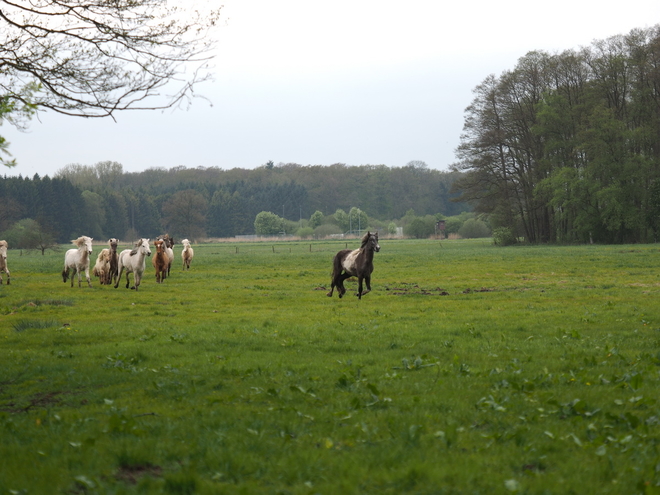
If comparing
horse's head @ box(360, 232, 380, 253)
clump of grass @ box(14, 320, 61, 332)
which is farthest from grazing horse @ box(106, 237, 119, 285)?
horse's head @ box(360, 232, 380, 253)

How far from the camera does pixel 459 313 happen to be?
53.0 feet

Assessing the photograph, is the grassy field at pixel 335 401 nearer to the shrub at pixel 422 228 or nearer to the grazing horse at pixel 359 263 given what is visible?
the grazing horse at pixel 359 263

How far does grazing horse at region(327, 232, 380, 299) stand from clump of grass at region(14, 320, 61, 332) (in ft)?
28.9

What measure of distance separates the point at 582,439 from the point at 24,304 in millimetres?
17888

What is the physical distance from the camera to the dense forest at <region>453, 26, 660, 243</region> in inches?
2313

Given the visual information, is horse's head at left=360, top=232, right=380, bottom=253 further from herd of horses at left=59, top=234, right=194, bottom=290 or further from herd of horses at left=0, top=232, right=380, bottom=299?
herd of horses at left=59, top=234, right=194, bottom=290

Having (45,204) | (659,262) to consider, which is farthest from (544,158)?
(45,204)

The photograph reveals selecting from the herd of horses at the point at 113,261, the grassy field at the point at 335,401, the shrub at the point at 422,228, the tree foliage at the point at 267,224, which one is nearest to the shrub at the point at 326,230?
the tree foliage at the point at 267,224

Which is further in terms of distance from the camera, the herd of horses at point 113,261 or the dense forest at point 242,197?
the dense forest at point 242,197

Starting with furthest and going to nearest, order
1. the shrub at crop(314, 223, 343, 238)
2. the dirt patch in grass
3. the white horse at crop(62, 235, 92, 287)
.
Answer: the shrub at crop(314, 223, 343, 238), the white horse at crop(62, 235, 92, 287), the dirt patch in grass

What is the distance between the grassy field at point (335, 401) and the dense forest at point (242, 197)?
422ft

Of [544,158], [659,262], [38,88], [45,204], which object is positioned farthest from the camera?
[45,204]

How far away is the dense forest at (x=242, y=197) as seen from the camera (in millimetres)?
145125

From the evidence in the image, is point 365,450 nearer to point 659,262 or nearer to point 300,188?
point 659,262
